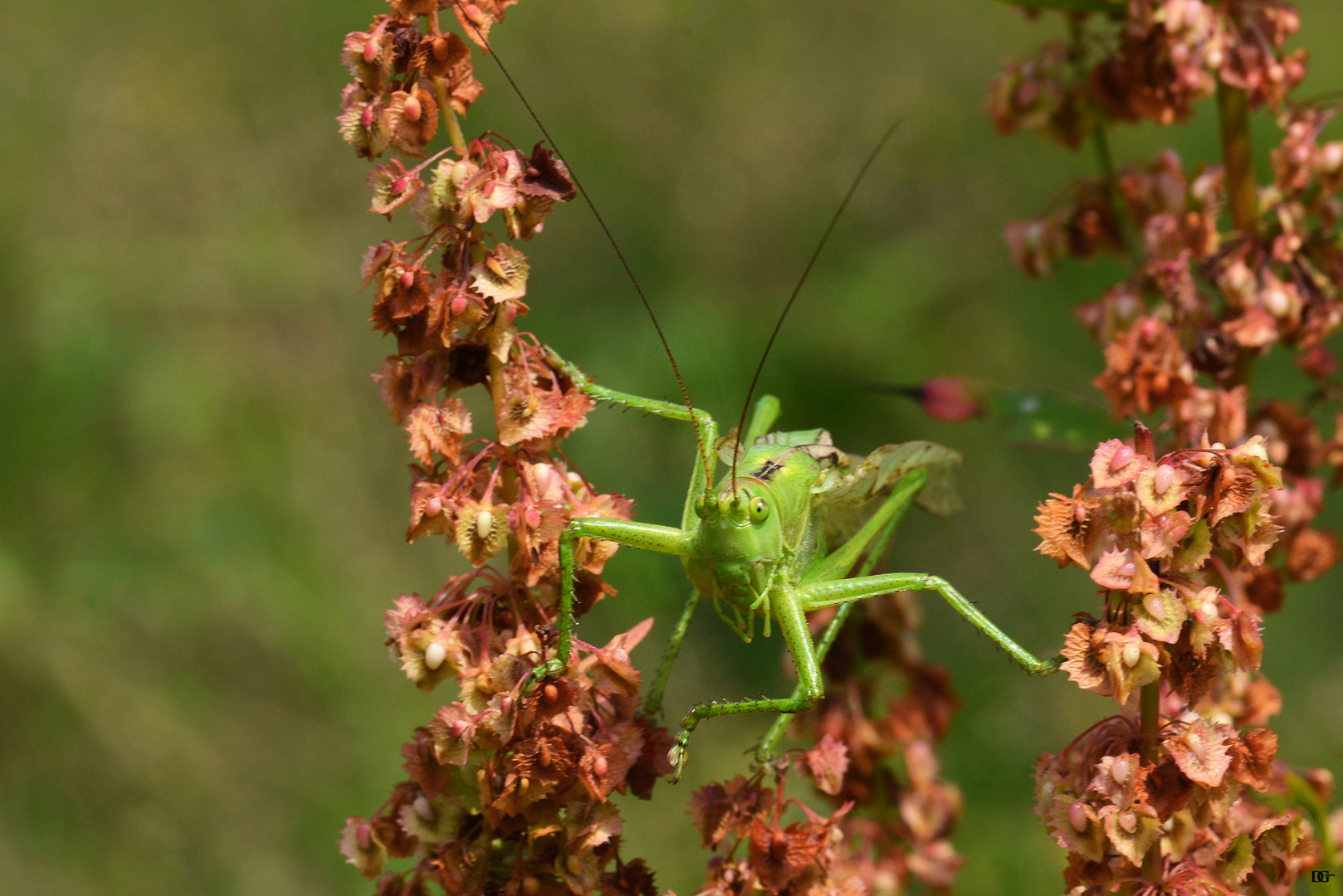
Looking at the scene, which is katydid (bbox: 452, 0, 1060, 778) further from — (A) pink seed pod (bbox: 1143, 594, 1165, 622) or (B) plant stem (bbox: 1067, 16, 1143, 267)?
(A) pink seed pod (bbox: 1143, 594, 1165, 622)

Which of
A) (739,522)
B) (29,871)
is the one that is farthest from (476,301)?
(29,871)

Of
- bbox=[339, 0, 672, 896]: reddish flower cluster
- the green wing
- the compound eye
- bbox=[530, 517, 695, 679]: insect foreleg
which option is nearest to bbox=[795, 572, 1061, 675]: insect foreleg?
the compound eye

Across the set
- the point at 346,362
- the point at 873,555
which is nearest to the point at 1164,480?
the point at 873,555

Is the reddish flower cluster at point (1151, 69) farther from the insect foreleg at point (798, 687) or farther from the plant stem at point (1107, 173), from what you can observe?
the insect foreleg at point (798, 687)

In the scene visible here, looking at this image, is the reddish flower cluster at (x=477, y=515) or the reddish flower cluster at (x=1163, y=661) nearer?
the reddish flower cluster at (x=1163, y=661)

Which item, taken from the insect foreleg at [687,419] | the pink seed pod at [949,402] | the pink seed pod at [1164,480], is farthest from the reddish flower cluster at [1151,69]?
the pink seed pod at [1164,480]

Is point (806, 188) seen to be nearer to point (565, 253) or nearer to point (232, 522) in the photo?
point (565, 253)

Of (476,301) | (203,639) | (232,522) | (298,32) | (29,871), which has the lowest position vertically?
(29,871)

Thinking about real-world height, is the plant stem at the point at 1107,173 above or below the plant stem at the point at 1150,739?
above
